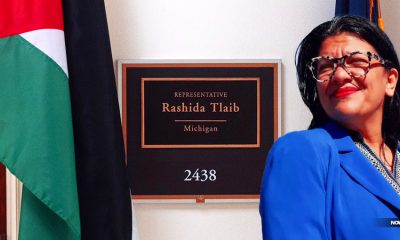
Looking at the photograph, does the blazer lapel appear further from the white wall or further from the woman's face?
the white wall

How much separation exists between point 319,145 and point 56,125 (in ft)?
3.38

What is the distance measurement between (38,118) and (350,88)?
3.43 feet

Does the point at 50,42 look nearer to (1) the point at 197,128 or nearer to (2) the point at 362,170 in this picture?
(1) the point at 197,128

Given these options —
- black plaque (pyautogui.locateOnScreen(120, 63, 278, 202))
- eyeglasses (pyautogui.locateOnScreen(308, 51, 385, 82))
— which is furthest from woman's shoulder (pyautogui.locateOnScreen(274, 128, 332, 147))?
black plaque (pyautogui.locateOnScreen(120, 63, 278, 202))

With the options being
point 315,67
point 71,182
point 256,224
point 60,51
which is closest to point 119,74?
point 60,51

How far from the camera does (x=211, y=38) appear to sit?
226 centimetres

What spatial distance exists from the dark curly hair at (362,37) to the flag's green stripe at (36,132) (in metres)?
0.91

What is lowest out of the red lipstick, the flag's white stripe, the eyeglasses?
the red lipstick

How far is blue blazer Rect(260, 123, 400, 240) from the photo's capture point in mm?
887

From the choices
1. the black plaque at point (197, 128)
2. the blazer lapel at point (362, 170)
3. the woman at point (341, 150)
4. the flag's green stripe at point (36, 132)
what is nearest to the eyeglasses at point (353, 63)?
the woman at point (341, 150)

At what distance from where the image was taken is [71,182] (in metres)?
1.77

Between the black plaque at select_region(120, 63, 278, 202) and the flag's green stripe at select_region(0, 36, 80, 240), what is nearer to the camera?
the flag's green stripe at select_region(0, 36, 80, 240)

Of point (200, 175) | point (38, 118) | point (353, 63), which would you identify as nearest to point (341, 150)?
point (353, 63)

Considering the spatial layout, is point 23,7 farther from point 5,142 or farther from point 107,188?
point 107,188
